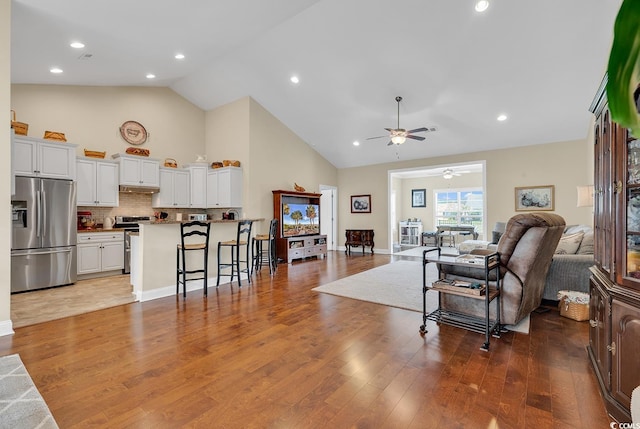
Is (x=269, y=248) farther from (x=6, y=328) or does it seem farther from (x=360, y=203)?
(x=360, y=203)

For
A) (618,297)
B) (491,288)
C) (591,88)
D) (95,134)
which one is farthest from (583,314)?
(95,134)

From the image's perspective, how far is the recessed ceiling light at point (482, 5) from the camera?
153 inches

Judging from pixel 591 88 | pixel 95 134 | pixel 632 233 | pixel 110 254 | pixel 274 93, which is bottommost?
pixel 110 254

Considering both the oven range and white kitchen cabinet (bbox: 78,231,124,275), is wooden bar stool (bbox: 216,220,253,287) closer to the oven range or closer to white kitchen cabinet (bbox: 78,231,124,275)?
the oven range

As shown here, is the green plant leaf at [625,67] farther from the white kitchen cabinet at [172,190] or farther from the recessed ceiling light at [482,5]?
the white kitchen cabinet at [172,190]

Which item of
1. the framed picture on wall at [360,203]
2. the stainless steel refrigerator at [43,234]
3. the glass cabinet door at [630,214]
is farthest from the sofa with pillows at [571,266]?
A: the stainless steel refrigerator at [43,234]

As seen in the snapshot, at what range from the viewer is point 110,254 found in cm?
584

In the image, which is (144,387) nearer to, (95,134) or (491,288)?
(491,288)

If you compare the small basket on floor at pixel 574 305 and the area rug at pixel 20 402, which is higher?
the small basket on floor at pixel 574 305

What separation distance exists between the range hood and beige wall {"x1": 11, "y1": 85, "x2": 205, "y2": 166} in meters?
0.75

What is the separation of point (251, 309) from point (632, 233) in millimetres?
3492

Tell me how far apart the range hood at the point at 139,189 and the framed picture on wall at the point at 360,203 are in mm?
5576

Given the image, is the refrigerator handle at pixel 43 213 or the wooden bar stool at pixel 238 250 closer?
the refrigerator handle at pixel 43 213

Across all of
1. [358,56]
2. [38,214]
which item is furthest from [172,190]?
[358,56]
